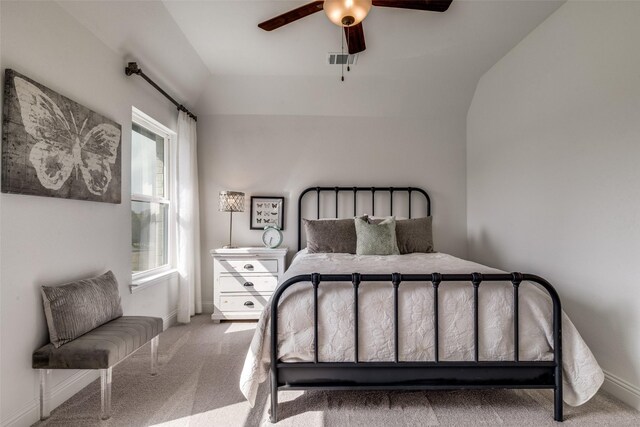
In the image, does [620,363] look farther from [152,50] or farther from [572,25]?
[152,50]

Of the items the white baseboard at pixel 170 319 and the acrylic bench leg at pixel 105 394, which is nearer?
the acrylic bench leg at pixel 105 394

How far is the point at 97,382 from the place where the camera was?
7.26ft

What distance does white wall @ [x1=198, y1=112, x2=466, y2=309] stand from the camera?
3.95m

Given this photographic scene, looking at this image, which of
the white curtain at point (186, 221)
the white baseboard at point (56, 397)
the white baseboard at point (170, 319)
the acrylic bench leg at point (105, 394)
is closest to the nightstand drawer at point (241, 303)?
the white curtain at point (186, 221)

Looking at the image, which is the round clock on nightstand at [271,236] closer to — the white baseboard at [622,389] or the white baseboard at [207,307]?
the white baseboard at [207,307]

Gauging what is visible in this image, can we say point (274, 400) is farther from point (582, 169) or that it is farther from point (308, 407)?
point (582, 169)

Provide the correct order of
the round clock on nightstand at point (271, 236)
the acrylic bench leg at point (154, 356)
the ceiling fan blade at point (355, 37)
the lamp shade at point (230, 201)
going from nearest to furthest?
the ceiling fan blade at point (355, 37), the acrylic bench leg at point (154, 356), the lamp shade at point (230, 201), the round clock on nightstand at point (271, 236)

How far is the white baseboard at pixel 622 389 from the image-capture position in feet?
6.20

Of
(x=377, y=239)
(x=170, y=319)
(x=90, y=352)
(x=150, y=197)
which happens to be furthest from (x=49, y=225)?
(x=377, y=239)

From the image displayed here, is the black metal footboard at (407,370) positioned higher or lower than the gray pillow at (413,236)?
lower

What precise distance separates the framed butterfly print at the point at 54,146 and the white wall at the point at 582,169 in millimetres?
3262

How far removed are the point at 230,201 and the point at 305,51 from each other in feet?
5.52

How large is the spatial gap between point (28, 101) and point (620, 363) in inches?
141

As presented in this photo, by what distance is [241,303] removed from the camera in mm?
3498
